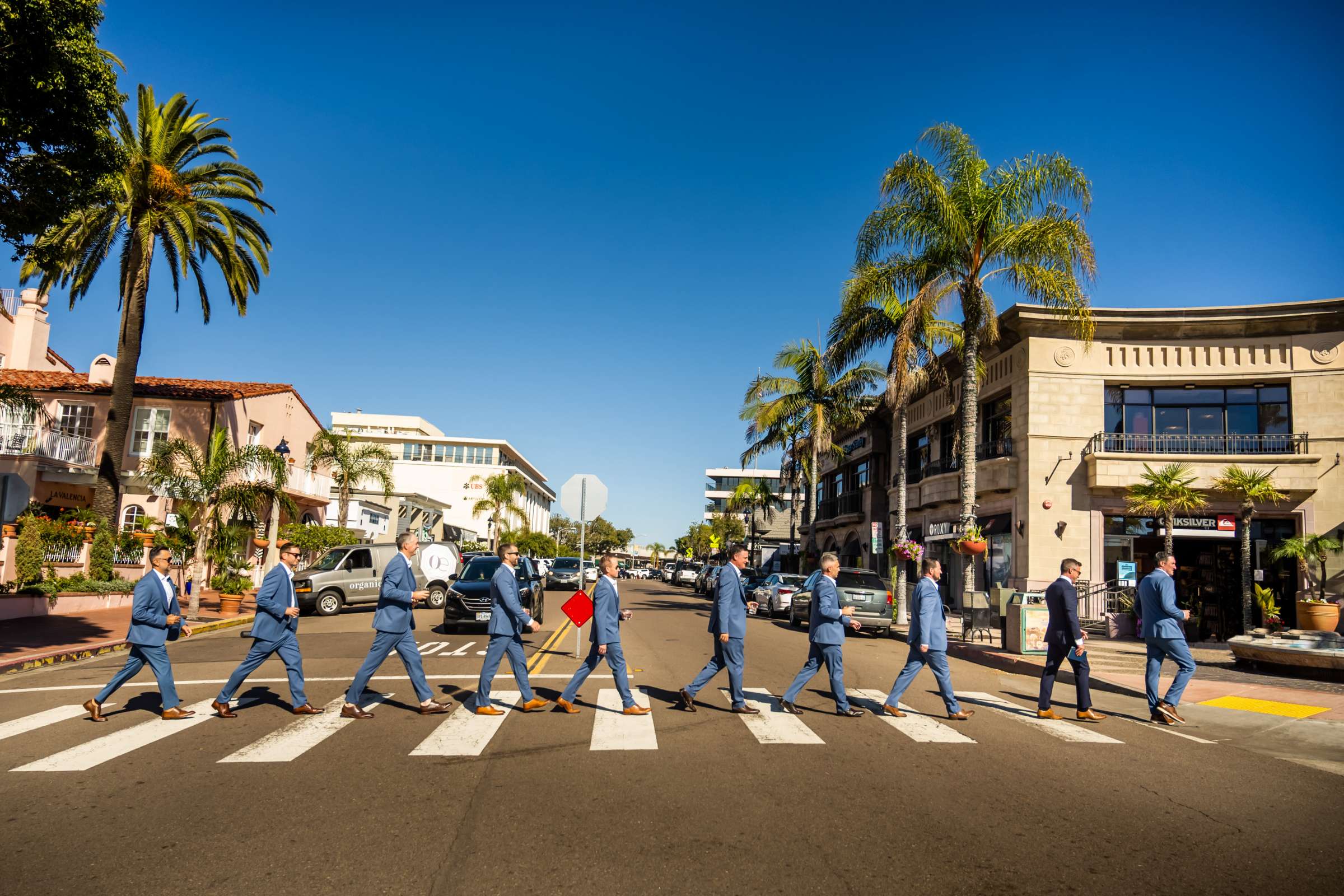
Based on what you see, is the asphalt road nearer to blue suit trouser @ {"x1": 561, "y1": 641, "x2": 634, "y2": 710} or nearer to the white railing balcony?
blue suit trouser @ {"x1": 561, "y1": 641, "x2": 634, "y2": 710}

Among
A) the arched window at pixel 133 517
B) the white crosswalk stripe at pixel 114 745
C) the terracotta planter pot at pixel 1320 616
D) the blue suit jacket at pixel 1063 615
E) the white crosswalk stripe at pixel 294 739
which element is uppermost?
the arched window at pixel 133 517

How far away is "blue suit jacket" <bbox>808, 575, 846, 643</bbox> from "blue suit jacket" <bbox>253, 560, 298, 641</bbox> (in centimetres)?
564

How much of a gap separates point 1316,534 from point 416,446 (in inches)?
3513

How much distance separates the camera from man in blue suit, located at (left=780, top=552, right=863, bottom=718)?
947cm

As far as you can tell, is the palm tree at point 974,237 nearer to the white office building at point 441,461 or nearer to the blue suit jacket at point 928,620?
the blue suit jacket at point 928,620

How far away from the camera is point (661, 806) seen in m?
5.88

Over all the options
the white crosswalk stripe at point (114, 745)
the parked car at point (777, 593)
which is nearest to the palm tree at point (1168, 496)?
the parked car at point (777, 593)

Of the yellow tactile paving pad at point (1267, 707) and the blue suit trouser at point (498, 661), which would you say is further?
the yellow tactile paving pad at point (1267, 707)

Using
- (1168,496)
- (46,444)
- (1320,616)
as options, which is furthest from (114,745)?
(46,444)

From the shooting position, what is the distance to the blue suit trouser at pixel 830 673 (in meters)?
9.45

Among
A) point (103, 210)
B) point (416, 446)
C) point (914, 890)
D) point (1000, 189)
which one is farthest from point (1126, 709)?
point (416, 446)

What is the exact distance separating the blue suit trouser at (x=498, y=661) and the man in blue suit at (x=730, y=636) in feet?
5.94

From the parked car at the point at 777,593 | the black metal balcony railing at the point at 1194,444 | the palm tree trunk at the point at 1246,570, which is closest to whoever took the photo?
the palm tree trunk at the point at 1246,570

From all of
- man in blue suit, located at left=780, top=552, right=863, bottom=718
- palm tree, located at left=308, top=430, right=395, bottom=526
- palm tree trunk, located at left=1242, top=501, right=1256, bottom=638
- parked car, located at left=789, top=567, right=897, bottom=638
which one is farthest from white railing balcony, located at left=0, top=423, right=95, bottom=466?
palm tree trunk, located at left=1242, top=501, right=1256, bottom=638
